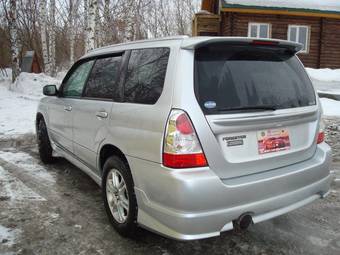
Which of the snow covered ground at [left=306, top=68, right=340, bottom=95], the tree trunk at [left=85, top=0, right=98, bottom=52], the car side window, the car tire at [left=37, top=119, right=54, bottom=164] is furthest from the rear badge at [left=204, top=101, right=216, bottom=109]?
the snow covered ground at [left=306, top=68, right=340, bottom=95]

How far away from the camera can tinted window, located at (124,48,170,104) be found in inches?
117

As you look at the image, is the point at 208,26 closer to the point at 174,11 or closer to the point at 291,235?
the point at 291,235

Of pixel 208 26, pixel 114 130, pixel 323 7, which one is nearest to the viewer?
pixel 114 130

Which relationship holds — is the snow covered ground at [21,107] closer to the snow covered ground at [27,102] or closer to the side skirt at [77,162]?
the snow covered ground at [27,102]

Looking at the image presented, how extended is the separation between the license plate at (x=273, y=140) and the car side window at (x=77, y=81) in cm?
234

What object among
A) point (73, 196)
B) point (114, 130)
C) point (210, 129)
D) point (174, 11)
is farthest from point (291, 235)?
point (174, 11)

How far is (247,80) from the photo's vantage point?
2969mm

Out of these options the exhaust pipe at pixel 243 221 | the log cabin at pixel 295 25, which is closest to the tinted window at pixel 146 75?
the exhaust pipe at pixel 243 221

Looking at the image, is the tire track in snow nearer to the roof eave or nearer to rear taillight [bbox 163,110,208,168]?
rear taillight [bbox 163,110,208,168]

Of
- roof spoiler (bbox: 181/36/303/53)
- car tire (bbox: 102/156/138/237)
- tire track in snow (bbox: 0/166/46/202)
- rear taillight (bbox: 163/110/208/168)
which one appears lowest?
tire track in snow (bbox: 0/166/46/202)

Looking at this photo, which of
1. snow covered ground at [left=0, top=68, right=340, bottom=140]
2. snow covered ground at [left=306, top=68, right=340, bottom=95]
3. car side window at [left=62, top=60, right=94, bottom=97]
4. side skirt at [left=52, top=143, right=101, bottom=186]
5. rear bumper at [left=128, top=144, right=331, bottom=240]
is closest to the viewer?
rear bumper at [left=128, top=144, right=331, bottom=240]

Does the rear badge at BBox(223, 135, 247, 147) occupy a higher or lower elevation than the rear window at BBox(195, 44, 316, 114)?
lower

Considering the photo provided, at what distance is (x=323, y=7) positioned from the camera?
1814cm

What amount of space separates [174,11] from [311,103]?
1762 inches
